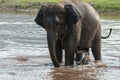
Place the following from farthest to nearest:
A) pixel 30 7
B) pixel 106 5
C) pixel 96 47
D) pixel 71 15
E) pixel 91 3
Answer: pixel 30 7 < pixel 91 3 < pixel 106 5 < pixel 96 47 < pixel 71 15

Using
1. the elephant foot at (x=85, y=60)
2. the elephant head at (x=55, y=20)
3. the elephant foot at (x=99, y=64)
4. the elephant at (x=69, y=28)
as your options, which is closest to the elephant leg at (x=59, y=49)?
the elephant at (x=69, y=28)

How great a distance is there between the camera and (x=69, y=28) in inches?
431

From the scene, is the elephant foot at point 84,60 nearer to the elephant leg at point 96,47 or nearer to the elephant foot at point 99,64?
the elephant foot at point 99,64

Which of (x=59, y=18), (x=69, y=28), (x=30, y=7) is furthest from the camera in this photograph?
(x=30, y=7)

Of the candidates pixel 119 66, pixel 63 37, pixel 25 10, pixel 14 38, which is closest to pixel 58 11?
pixel 63 37

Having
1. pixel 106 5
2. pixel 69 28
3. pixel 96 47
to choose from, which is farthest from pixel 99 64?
pixel 106 5

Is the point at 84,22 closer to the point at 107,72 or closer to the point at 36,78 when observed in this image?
the point at 107,72

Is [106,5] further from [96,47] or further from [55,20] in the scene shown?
[55,20]

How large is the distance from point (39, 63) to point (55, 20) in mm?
2499

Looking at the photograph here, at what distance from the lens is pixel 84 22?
38.9ft

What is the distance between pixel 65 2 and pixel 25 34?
31.2 feet

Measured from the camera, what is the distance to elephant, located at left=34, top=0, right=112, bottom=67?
412 inches

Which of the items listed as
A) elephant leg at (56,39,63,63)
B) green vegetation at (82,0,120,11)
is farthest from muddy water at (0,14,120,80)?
green vegetation at (82,0,120,11)

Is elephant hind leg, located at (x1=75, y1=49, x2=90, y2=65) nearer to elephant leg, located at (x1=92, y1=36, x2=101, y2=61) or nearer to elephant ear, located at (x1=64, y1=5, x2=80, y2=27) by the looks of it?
elephant leg, located at (x1=92, y1=36, x2=101, y2=61)
